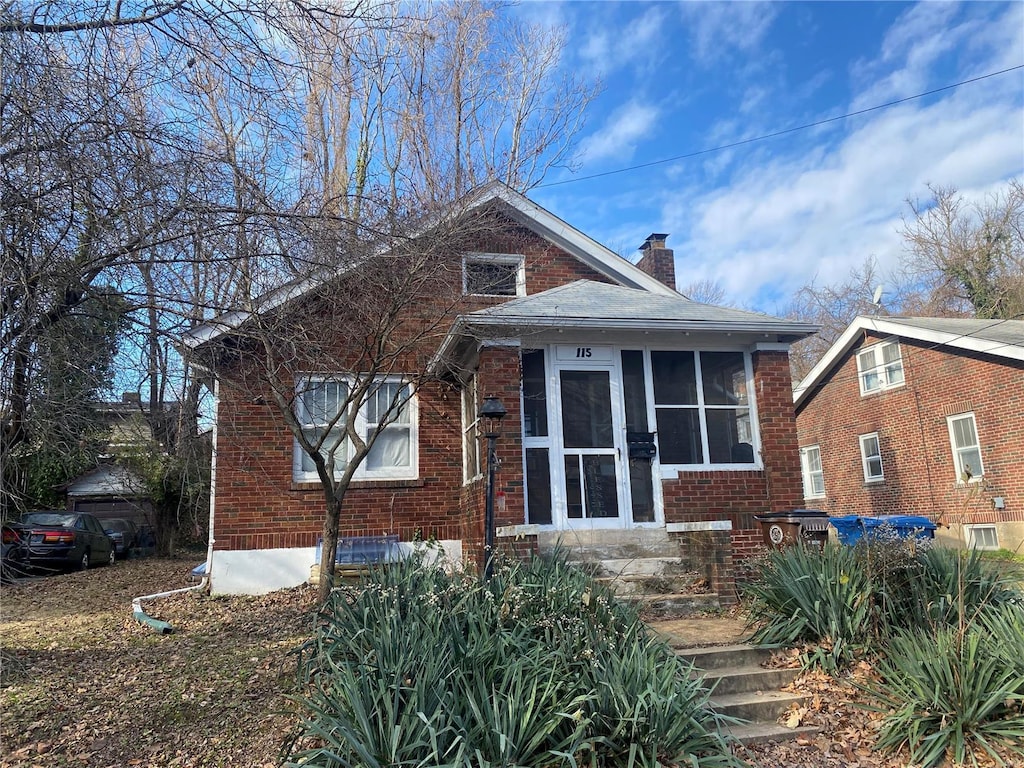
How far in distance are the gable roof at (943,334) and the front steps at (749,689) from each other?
498 inches

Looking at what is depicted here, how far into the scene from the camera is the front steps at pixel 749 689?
4.81 m

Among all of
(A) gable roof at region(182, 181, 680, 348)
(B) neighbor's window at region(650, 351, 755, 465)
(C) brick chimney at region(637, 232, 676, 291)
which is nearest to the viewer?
(B) neighbor's window at region(650, 351, 755, 465)

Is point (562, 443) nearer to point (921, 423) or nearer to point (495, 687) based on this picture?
point (495, 687)

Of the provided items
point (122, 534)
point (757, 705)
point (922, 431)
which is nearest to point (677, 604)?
point (757, 705)

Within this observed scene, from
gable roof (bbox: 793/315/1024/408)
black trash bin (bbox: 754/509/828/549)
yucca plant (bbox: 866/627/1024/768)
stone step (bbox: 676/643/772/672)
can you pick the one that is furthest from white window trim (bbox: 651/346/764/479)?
gable roof (bbox: 793/315/1024/408)

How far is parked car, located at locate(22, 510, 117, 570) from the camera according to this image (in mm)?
14586

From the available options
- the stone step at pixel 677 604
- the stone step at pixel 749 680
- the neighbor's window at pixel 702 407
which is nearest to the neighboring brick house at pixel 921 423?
the neighbor's window at pixel 702 407

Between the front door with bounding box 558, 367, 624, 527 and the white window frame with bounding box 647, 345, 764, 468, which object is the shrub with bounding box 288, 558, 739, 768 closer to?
the front door with bounding box 558, 367, 624, 527

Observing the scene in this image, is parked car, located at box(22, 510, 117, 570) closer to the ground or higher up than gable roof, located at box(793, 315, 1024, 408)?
closer to the ground

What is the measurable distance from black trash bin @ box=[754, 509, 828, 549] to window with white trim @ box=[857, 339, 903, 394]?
12730mm

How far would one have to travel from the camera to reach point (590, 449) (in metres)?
9.11

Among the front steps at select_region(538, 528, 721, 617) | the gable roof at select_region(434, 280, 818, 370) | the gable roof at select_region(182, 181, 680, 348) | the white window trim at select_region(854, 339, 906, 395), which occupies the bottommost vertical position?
the front steps at select_region(538, 528, 721, 617)

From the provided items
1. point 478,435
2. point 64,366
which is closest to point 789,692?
point 478,435

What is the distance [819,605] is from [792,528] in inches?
72.1
